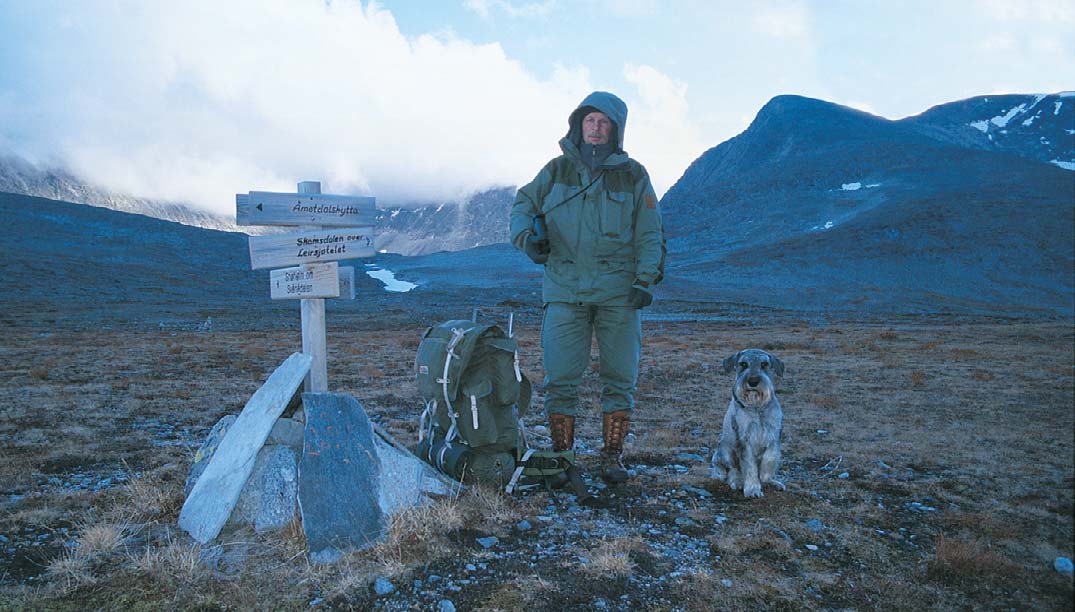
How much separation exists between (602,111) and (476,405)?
2807mm

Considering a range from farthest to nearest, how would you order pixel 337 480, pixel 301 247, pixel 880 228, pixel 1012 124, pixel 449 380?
pixel 1012 124 → pixel 880 228 → pixel 301 247 → pixel 449 380 → pixel 337 480

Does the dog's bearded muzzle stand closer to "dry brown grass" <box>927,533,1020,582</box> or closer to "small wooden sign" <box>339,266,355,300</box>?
"dry brown grass" <box>927,533,1020,582</box>

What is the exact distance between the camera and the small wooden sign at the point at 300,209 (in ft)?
16.4

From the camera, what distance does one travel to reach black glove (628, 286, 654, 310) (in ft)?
17.0

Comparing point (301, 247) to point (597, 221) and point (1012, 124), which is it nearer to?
point (597, 221)

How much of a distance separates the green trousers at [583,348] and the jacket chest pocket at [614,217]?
628 mm

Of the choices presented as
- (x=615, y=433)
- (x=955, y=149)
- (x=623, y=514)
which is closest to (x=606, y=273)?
(x=615, y=433)

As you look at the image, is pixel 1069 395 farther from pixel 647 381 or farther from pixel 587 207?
pixel 587 207

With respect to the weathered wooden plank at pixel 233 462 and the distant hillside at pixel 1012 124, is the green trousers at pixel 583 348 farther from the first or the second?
the distant hillside at pixel 1012 124

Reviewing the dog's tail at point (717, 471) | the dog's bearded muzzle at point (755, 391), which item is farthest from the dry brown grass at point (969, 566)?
the dog's tail at point (717, 471)

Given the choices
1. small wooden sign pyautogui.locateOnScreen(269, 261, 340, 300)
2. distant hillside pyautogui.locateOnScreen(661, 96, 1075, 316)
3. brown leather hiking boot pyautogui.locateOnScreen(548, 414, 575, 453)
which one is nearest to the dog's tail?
brown leather hiking boot pyautogui.locateOnScreen(548, 414, 575, 453)

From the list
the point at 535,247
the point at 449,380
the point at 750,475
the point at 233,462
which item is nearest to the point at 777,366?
the point at 750,475

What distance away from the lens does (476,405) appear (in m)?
4.78

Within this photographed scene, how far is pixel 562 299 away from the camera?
17.6 ft
